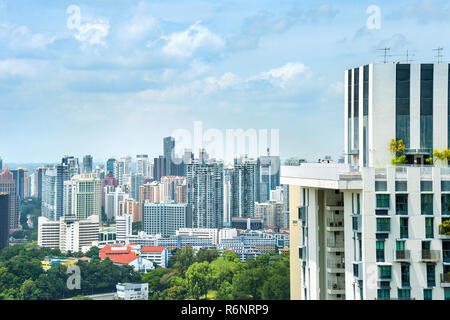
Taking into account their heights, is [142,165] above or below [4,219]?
above

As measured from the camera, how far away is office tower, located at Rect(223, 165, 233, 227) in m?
16.6

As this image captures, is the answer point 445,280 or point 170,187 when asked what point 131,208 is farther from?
point 445,280

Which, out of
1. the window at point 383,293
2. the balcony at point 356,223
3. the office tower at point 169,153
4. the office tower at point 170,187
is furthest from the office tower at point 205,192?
the window at point 383,293

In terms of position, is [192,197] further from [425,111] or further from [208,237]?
[425,111]

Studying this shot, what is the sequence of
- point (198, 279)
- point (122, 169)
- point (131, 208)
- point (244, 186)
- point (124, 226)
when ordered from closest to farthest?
point (198, 279) < point (244, 186) < point (124, 226) < point (131, 208) < point (122, 169)

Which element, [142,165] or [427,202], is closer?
[427,202]

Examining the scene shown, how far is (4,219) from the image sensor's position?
1662 centimetres

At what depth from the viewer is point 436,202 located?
132 inches

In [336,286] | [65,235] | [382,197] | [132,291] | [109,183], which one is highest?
[382,197]

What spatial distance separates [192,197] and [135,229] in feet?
7.61

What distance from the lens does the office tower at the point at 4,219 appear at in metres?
16.0

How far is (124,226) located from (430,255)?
15.7 metres

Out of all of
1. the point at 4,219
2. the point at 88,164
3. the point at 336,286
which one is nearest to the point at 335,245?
the point at 336,286
